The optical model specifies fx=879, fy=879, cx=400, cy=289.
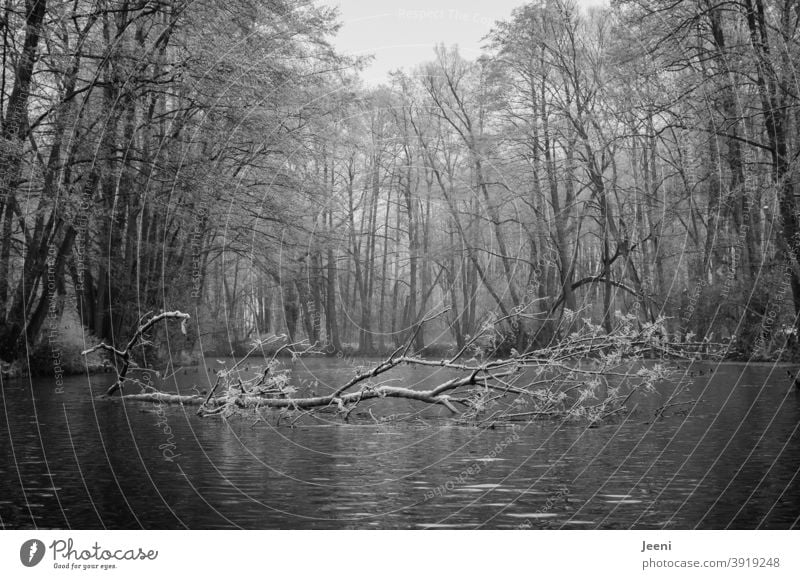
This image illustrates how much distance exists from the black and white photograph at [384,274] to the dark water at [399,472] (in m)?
0.08

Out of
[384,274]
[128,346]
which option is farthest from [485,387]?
[384,274]

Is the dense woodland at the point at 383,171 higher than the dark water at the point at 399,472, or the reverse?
the dense woodland at the point at 383,171

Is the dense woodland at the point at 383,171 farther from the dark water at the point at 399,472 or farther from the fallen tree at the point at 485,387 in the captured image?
the dark water at the point at 399,472

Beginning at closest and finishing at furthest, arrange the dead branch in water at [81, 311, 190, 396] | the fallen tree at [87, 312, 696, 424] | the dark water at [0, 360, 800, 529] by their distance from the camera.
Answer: the dark water at [0, 360, 800, 529] → the fallen tree at [87, 312, 696, 424] → the dead branch in water at [81, 311, 190, 396]

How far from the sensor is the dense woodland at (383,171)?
25312 millimetres

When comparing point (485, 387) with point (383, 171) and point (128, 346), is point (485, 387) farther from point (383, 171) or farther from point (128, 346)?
point (383, 171)

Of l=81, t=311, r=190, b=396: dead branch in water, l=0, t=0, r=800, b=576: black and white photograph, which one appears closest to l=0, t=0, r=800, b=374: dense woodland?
l=0, t=0, r=800, b=576: black and white photograph

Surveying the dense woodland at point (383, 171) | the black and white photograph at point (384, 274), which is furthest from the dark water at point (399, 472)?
the dense woodland at point (383, 171)

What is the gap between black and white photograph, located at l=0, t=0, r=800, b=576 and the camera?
428 inches

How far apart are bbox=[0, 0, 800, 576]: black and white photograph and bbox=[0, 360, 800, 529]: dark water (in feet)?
0.26

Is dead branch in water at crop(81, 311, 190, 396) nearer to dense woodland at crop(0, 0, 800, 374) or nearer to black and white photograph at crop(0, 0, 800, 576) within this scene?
black and white photograph at crop(0, 0, 800, 576)

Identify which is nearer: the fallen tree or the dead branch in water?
the fallen tree

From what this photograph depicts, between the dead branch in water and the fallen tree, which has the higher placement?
the dead branch in water

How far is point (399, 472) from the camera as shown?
472 inches
